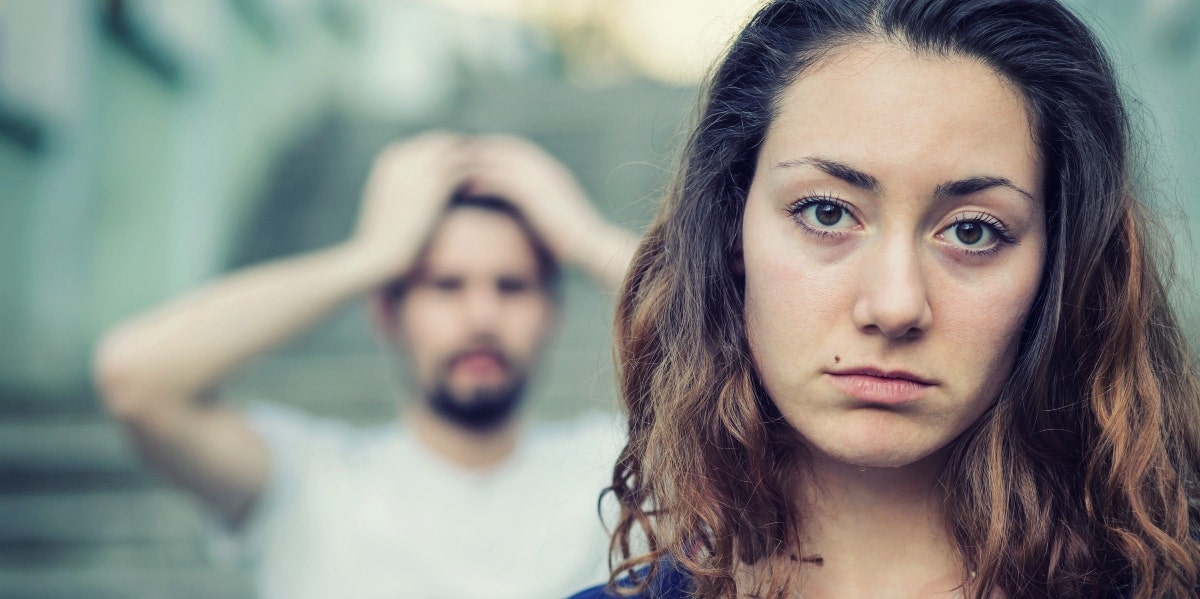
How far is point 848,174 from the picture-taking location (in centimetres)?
106

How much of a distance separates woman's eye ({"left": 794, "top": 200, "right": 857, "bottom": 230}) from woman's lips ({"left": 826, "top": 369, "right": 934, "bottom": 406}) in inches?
5.8

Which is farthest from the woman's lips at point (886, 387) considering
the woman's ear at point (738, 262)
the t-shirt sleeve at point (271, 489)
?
the t-shirt sleeve at point (271, 489)

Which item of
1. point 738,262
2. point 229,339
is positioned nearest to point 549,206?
point 229,339

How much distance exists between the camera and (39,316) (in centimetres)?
510

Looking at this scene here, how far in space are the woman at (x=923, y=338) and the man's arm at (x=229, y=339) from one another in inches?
63.7

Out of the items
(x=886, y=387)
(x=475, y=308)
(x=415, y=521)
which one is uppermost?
(x=475, y=308)

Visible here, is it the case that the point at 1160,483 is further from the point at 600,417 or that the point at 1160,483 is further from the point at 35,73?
the point at 35,73

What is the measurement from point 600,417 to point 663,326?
154 centimetres

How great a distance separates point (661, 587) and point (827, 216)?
460 mm

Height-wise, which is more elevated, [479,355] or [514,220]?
[514,220]

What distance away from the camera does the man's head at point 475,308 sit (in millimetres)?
2883

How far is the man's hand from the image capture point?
281 centimetres

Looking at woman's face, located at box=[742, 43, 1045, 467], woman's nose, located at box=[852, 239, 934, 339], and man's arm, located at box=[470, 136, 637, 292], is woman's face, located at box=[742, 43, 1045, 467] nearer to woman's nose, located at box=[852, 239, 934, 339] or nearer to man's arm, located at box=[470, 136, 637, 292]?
woman's nose, located at box=[852, 239, 934, 339]

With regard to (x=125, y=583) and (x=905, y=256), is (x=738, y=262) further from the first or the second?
(x=125, y=583)
